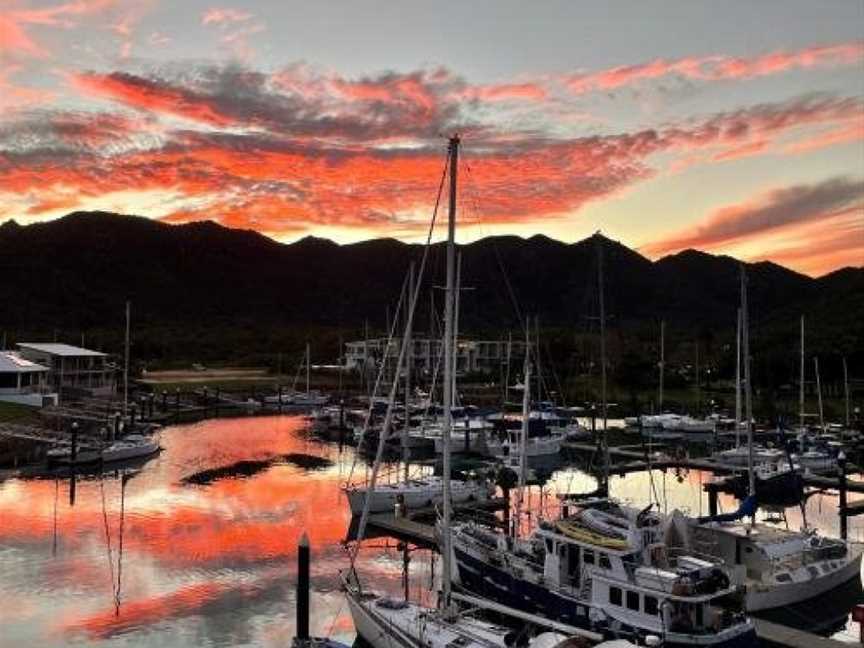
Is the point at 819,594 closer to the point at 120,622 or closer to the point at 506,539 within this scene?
the point at 506,539

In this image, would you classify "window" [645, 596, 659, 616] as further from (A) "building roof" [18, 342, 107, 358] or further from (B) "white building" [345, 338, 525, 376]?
(B) "white building" [345, 338, 525, 376]

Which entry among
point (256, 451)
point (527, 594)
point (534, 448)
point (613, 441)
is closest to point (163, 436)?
point (256, 451)

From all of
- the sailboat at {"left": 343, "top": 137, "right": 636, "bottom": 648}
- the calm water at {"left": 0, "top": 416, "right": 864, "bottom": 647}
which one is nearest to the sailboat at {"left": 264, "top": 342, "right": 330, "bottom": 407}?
the calm water at {"left": 0, "top": 416, "right": 864, "bottom": 647}

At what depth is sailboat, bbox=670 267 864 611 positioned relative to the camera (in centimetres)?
3372

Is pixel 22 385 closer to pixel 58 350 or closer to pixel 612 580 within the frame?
pixel 58 350

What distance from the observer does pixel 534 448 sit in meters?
76.0

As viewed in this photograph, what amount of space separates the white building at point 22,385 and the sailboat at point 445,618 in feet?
226

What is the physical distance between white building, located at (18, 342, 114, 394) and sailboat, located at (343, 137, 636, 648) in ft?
265

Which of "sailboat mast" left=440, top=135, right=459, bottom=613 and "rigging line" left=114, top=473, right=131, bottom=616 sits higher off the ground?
"sailboat mast" left=440, top=135, right=459, bottom=613

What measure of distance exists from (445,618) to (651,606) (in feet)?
21.5

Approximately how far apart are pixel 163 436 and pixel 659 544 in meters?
71.0

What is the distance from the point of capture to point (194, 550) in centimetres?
4369

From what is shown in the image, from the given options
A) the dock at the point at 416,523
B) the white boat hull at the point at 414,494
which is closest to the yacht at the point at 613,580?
the dock at the point at 416,523

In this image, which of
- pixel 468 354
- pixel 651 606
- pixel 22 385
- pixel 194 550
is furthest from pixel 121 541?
pixel 468 354
